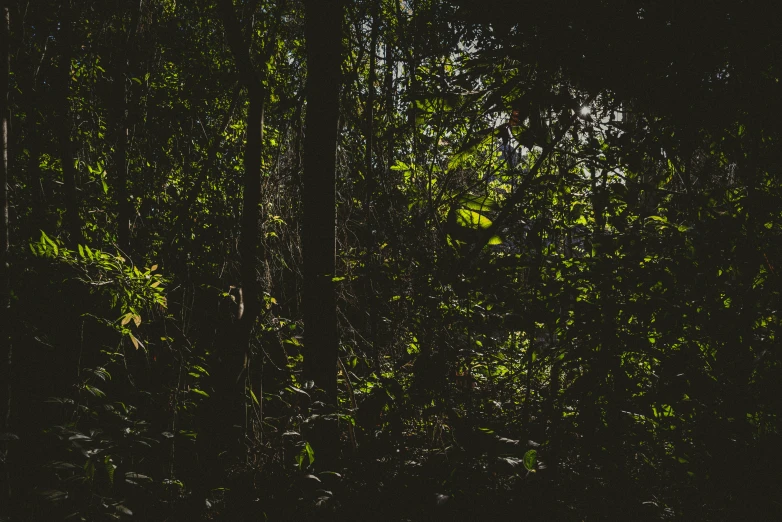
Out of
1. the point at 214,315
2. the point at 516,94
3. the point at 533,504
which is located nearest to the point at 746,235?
the point at 516,94

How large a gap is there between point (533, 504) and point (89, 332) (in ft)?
8.37

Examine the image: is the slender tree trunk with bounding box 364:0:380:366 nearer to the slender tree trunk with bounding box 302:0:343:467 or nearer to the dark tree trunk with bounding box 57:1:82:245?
the slender tree trunk with bounding box 302:0:343:467

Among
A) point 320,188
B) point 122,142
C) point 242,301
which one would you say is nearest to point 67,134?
point 122,142

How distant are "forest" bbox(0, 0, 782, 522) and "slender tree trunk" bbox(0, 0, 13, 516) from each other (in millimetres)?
12

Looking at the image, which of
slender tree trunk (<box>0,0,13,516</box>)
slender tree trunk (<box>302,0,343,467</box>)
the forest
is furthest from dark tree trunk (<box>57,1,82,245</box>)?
slender tree trunk (<box>302,0,343,467</box>)

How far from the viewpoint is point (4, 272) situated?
6.23 ft

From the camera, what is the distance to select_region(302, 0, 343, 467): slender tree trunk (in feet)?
9.61

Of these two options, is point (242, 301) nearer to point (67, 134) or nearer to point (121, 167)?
point (121, 167)

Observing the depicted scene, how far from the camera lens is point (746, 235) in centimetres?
187

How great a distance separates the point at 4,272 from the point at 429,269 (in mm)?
1597

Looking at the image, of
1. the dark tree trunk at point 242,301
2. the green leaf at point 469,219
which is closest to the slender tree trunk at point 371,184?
the dark tree trunk at point 242,301

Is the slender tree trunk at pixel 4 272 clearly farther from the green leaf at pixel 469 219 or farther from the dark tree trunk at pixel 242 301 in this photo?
the green leaf at pixel 469 219

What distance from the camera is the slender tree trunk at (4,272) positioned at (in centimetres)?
184

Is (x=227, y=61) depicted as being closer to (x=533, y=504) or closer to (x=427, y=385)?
(x=427, y=385)
